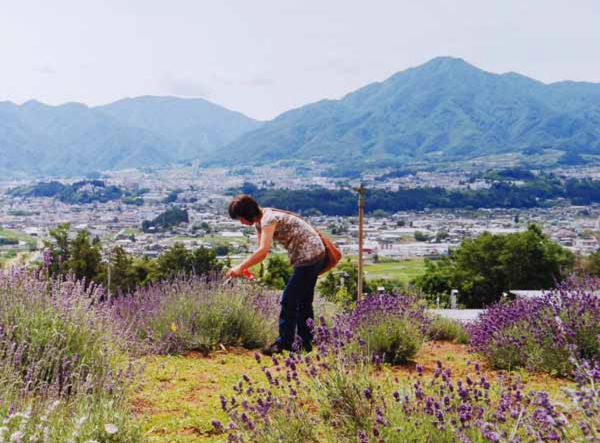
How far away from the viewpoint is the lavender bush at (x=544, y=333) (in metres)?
4.38

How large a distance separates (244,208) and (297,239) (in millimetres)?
506

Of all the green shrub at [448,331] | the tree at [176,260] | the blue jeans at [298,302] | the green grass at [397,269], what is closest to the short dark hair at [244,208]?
the blue jeans at [298,302]

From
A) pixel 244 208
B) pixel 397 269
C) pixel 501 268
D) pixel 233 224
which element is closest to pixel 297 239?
pixel 244 208

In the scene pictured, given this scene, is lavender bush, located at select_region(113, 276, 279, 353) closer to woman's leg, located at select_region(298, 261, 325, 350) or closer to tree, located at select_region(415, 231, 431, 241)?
woman's leg, located at select_region(298, 261, 325, 350)

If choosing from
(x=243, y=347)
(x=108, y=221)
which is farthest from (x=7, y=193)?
(x=243, y=347)

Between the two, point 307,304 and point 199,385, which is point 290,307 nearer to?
point 307,304

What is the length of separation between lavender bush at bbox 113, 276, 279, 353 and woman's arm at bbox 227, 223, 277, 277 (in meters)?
0.93

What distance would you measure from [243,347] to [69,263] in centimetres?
1074

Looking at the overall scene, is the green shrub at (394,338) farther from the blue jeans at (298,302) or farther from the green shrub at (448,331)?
the green shrub at (448,331)

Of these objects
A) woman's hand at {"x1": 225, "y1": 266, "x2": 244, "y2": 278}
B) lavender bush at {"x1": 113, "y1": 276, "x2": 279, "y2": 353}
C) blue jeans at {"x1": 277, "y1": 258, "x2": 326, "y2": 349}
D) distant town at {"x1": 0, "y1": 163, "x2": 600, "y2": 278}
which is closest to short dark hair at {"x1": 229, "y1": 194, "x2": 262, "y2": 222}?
woman's hand at {"x1": 225, "y1": 266, "x2": 244, "y2": 278}

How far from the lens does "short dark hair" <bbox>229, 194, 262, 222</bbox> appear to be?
15.9 feet

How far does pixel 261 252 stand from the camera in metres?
4.81

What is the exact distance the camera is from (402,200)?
109 metres

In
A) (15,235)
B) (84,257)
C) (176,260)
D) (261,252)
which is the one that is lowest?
(15,235)
